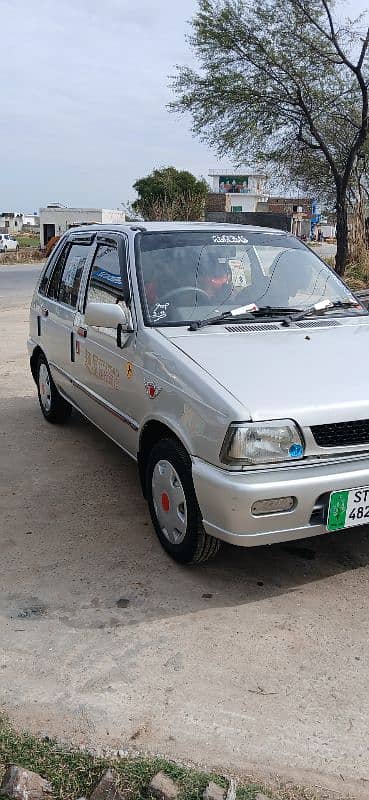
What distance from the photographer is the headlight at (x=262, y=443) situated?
313 centimetres

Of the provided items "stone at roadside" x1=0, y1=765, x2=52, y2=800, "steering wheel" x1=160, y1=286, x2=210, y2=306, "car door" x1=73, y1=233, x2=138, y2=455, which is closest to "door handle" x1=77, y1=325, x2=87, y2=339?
"car door" x1=73, y1=233, x2=138, y2=455

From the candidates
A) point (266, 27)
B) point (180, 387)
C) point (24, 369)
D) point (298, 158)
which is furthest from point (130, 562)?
point (298, 158)

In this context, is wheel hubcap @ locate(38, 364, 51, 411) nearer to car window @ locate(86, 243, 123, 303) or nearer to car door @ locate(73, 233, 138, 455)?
car door @ locate(73, 233, 138, 455)

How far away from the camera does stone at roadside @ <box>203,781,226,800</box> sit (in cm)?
222

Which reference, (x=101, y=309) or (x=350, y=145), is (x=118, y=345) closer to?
(x=101, y=309)

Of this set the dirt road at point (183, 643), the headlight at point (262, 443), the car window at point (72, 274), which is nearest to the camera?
the dirt road at point (183, 643)

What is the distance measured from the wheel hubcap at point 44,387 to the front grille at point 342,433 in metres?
3.60

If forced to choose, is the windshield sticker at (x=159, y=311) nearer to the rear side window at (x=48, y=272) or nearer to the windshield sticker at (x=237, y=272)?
the windshield sticker at (x=237, y=272)

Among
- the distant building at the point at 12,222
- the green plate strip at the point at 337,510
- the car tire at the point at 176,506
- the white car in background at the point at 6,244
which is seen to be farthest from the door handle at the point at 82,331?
the distant building at the point at 12,222

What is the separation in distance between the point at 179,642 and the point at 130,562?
81 centimetres

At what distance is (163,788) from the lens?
225 cm

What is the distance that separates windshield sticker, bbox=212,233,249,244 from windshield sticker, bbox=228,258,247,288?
6.1 inches

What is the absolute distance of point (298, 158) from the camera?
19906mm

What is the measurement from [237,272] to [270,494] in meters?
1.83
